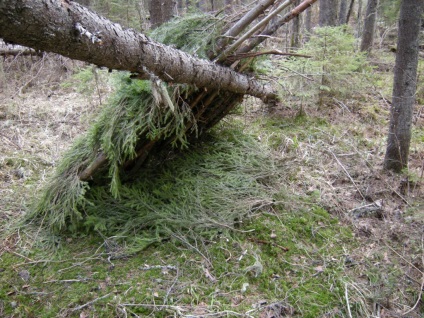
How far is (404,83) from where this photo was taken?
3869 millimetres

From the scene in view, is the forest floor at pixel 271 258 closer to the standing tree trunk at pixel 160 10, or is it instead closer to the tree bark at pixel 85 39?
the tree bark at pixel 85 39

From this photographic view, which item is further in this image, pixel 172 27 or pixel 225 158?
pixel 225 158

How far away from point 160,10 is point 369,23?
6.34m

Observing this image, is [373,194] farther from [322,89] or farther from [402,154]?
[322,89]

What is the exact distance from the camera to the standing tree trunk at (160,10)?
6.08m

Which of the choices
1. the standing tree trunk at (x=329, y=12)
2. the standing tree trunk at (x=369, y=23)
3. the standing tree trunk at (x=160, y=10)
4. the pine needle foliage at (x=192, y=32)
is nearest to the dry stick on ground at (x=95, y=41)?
the pine needle foliage at (x=192, y=32)

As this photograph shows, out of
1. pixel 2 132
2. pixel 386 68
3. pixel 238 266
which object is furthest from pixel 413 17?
pixel 2 132

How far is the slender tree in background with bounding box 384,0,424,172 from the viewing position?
12.2 feet

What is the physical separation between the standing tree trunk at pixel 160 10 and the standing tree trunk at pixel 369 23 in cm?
602

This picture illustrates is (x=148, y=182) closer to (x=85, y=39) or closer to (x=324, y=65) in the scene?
(x=85, y=39)

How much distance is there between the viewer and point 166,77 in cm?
265

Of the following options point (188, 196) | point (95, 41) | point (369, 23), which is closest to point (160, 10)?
point (188, 196)

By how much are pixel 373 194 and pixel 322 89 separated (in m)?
2.74

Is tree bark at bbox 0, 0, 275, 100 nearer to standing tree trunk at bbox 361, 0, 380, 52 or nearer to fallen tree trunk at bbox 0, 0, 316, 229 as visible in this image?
fallen tree trunk at bbox 0, 0, 316, 229
